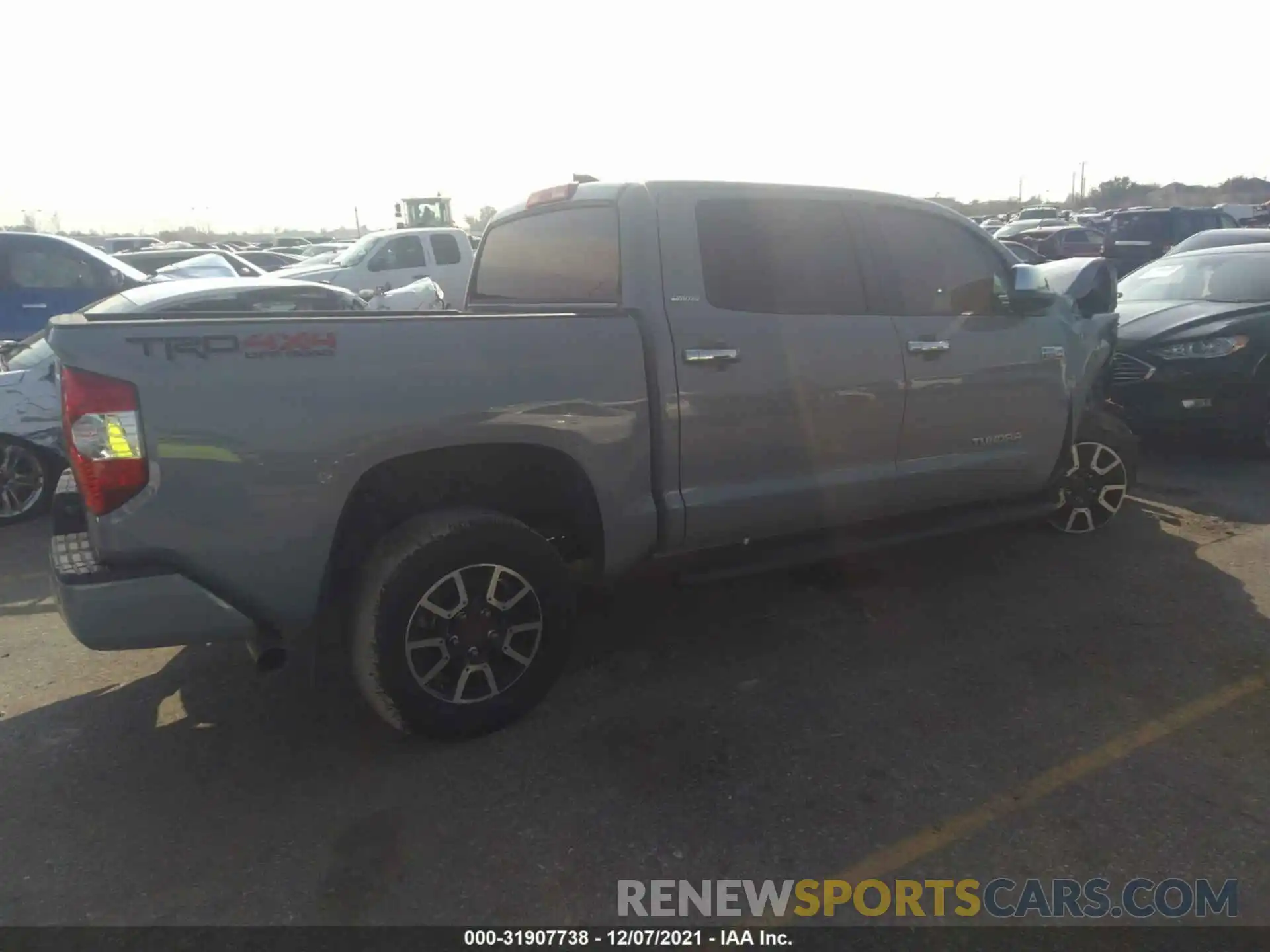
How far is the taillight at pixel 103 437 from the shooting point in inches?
102

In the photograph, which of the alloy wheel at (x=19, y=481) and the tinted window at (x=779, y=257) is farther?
the alloy wheel at (x=19, y=481)

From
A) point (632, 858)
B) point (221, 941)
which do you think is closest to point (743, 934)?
point (632, 858)

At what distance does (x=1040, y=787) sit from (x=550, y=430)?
2.07 meters

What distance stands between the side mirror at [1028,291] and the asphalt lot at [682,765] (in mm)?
1467

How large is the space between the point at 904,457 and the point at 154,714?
3433 mm

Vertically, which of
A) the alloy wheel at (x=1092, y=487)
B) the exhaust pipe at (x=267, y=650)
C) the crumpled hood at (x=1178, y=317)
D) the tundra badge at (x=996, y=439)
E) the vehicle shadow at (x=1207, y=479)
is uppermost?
the crumpled hood at (x=1178, y=317)

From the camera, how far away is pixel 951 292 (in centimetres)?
438

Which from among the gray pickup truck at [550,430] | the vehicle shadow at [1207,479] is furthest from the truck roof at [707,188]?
the vehicle shadow at [1207,479]

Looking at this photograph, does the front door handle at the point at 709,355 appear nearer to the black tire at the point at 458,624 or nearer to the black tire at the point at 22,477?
the black tire at the point at 458,624

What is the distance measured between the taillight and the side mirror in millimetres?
3930

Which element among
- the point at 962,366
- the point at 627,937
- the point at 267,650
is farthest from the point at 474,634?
the point at 962,366

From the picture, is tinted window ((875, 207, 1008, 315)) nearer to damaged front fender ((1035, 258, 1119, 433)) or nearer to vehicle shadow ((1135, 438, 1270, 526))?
damaged front fender ((1035, 258, 1119, 433))

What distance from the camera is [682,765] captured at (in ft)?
10.1

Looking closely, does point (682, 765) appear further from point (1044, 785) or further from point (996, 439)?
point (996, 439)
